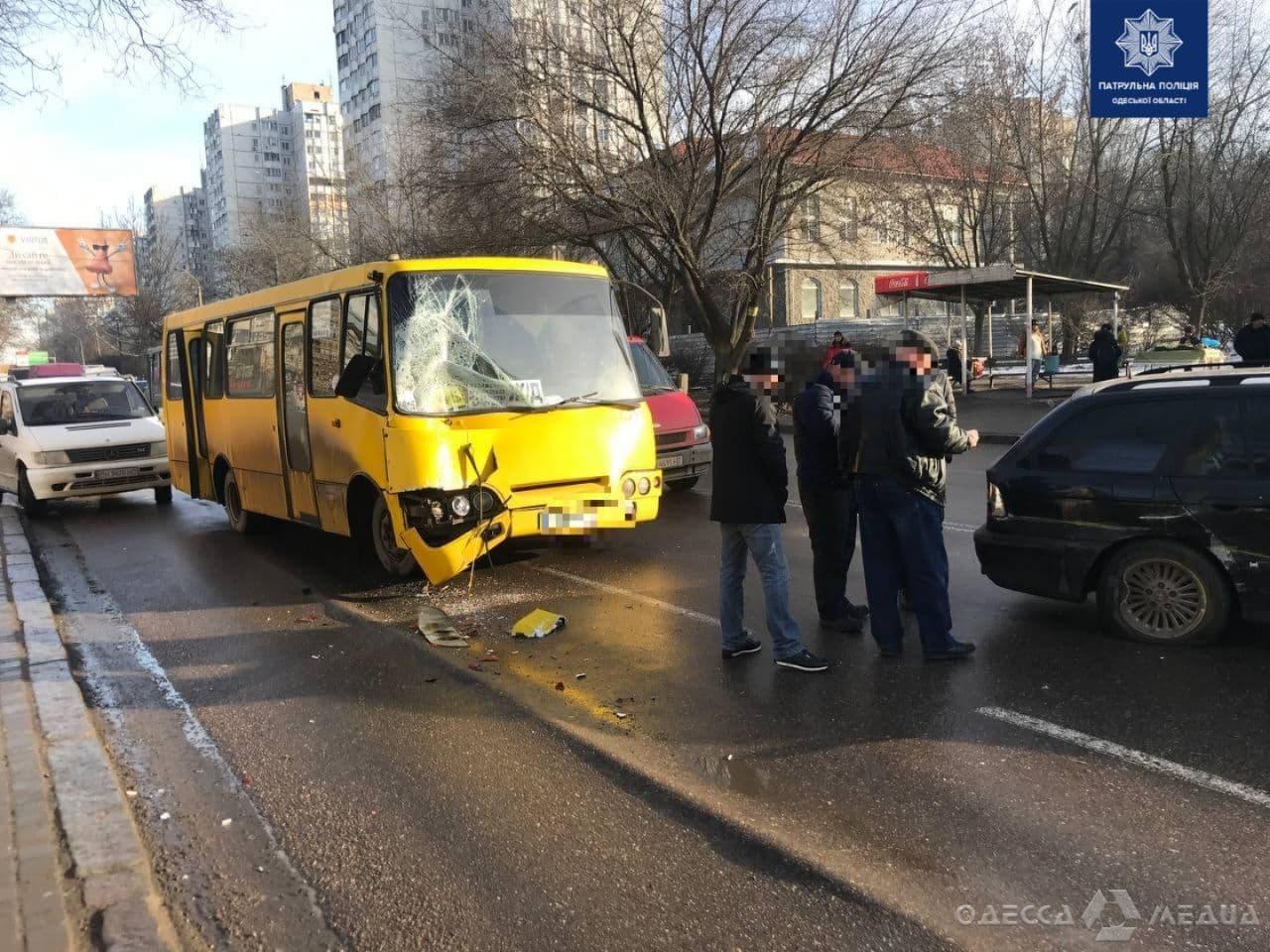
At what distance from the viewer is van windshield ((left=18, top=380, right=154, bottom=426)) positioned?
13266 millimetres

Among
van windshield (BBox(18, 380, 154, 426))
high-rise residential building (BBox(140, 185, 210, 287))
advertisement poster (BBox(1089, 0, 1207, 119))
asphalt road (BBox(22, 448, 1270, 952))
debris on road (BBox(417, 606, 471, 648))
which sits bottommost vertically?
asphalt road (BBox(22, 448, 1270, 952))

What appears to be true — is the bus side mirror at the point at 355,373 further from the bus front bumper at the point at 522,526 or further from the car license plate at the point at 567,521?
the car license plate at the point at 567,521

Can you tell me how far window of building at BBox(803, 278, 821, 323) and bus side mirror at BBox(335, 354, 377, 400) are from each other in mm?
45629

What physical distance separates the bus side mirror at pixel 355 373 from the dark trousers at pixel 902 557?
3.75 metres

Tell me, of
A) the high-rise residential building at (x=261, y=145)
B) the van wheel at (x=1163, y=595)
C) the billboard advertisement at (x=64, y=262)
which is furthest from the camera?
the high-rise residential building at (x=261, y=145)

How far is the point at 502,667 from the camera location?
5.66 meters

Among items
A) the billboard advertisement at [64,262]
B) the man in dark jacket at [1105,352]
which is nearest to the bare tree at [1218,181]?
the man in dark jacket at [1105,352]

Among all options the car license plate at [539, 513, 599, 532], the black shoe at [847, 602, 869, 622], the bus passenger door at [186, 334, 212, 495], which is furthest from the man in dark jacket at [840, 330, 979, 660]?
the bus passenger door at [186, 334, 212, 495]

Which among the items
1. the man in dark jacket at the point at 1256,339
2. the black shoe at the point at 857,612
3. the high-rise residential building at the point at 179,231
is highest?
the high-rise residential building at the point at 179,231

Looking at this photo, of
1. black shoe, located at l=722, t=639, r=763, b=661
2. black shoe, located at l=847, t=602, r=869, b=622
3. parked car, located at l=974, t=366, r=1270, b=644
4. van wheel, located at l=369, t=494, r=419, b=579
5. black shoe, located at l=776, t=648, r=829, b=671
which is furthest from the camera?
van wheel, located at l=369, t=494, r=419, b=579

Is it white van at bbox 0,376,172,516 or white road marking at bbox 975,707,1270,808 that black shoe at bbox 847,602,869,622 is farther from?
white van at bbox 0,376,172,516

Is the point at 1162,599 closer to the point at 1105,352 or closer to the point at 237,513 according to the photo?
the point at 237,513

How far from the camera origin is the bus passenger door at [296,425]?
8.44 meters

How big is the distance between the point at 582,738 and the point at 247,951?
1.83m
